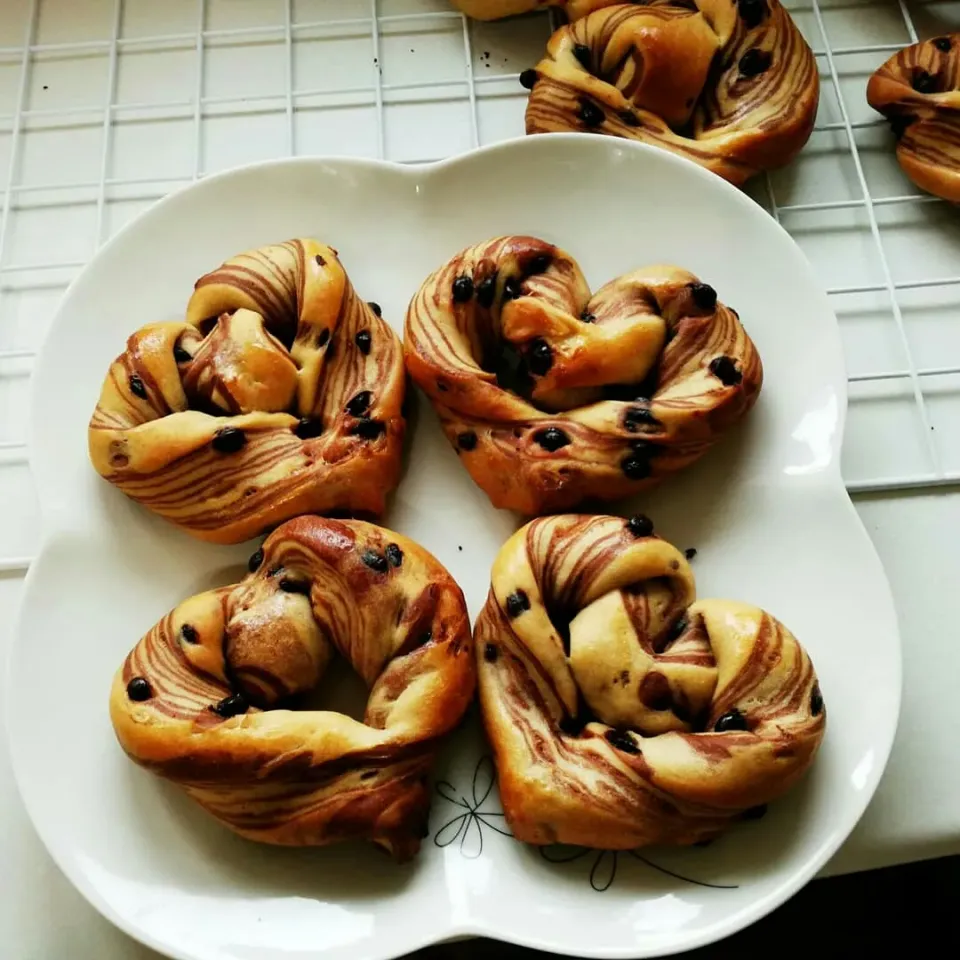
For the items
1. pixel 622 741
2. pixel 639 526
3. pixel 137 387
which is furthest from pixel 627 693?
pixel 137 387

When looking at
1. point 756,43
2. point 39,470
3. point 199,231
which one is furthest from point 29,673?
point 756,43

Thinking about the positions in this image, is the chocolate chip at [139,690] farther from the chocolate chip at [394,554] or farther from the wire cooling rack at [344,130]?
the wire cooling rack at [344,130]

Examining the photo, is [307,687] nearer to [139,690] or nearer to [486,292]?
[139,690]

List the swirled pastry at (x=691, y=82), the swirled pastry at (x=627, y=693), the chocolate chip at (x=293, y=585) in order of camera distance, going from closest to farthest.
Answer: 1. the swirled pastry at (x=627, y=693)
2. the chocolate chip at (x=293, y=585)
3. the swirled pastry at (x=691, y=82)

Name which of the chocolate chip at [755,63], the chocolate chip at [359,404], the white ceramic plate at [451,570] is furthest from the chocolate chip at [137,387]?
the chocolate chip at [755,63]

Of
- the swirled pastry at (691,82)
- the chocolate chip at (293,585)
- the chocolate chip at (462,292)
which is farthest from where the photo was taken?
the swirled pastry at (691,82)

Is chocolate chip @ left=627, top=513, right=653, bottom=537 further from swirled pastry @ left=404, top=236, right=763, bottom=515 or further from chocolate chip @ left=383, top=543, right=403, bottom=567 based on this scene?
chocolate chip @ left=383, top=543, right=403, bottom=567
